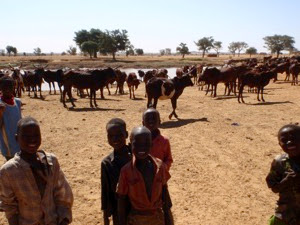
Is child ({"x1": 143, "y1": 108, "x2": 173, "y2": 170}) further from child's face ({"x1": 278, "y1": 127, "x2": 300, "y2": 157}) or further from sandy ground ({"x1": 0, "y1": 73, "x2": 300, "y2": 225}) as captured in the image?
sandy ground ({"x1": 0, "y1": 73, "x2": 300, "y2": 225})

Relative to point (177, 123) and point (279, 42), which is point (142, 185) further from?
point (279, 42)

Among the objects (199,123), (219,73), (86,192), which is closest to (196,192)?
(86,192)

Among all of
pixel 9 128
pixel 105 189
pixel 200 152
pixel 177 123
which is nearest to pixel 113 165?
pixel 105 189

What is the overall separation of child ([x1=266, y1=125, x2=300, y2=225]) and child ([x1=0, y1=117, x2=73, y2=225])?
1.83 metres

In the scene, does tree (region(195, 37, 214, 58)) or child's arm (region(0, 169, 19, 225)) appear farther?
tree (region(195, 37, 214, 58))

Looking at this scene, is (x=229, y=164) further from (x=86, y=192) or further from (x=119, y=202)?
(x=119, y=202)

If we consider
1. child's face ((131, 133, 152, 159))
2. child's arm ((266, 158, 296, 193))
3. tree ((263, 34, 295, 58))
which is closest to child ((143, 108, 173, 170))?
child's face ((131, 133, 152, 159))

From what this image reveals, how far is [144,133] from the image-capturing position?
115 inches

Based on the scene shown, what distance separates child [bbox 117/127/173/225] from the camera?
291 cm

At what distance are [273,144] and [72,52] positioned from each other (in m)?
110

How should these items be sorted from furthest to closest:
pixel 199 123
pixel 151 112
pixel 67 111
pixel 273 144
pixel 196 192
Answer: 1. pixel 67 111
2. pixel 199 123
3. pixel 273 144
4. pixel 196 192
5. pixel 151 112

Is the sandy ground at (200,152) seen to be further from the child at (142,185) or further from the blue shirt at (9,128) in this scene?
the child at (142,185)

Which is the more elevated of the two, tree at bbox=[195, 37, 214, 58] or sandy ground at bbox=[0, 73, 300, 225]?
tree at bbox=[195, 37, 214, 58]

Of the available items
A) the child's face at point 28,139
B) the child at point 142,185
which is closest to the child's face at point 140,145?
the child at point 142,185
